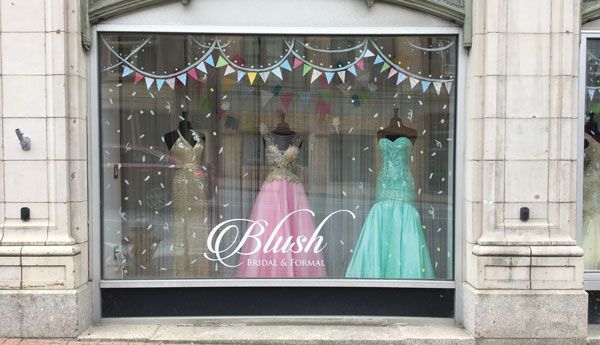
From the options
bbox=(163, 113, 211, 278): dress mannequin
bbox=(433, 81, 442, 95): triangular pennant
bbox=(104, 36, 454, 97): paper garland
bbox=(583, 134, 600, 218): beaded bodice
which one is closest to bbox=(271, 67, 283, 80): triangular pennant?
bbox=(104, 36, 454, 97): paper garland

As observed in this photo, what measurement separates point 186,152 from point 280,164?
989mm

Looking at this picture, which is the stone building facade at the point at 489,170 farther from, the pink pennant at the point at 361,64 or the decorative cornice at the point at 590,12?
the pink pennant at the point at 361,64

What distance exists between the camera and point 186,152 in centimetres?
600

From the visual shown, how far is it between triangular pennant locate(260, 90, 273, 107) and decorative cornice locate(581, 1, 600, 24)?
122 inches

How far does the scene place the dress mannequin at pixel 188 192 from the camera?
236 inches

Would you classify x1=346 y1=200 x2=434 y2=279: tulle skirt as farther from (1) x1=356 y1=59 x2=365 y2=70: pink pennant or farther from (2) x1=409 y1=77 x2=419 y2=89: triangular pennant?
(1) x1=356 y1=59 x2=365 y2=70: pink pennant

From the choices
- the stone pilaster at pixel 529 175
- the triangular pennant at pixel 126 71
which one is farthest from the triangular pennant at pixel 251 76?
the stone pilaster at pixel 529 175

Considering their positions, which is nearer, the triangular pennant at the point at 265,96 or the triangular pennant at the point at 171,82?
the triangular pennant at the point at 171,82

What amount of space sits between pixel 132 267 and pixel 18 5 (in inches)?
107

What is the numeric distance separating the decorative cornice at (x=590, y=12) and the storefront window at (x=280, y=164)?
142 cm

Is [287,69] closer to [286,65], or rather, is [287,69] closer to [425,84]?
[286,65]

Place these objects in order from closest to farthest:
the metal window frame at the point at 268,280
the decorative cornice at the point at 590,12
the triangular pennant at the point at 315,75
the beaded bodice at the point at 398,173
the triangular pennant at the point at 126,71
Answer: the decorative cornice at the point at 590,12, the metal window frame at the point at 268,280, the triangular pennant at the point at 126,71, the triangular pennant at the point at 315,75, the beaded bodice at the point at 398,173

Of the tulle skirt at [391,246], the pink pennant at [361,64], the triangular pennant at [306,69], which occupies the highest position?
the pink pennant at [361,64]

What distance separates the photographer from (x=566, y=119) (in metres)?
5.25
